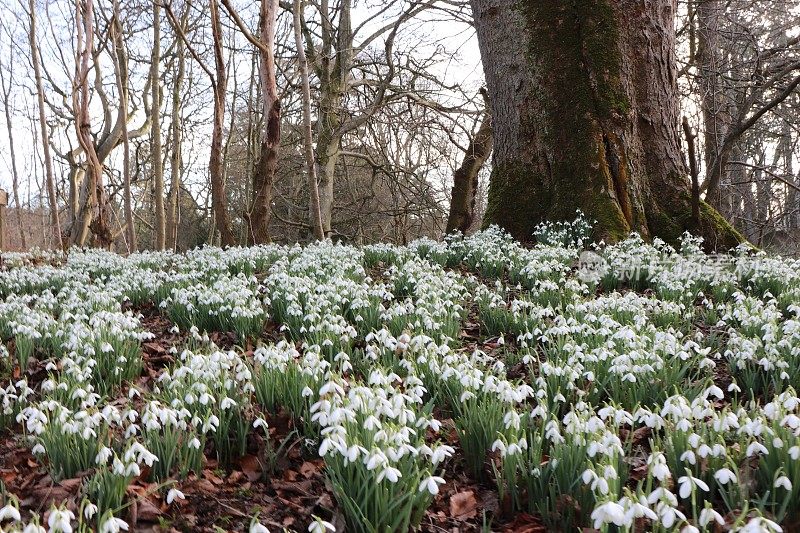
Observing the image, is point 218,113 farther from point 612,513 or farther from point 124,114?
point 612,513

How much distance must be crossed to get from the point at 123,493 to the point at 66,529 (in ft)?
1.35

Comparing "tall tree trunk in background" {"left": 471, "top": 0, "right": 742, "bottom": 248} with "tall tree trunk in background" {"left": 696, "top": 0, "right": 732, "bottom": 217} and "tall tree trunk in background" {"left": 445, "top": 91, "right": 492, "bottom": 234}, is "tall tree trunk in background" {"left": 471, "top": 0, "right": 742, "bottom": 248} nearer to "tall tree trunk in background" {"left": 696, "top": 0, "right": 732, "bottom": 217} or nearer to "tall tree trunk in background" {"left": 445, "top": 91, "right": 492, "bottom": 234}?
"tall tree trunk in background" {"left": 696, "top": 0, "right": 732, "bottom": 217}

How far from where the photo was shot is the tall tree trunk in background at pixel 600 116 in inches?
227

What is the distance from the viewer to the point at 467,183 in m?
9.14

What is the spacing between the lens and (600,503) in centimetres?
144

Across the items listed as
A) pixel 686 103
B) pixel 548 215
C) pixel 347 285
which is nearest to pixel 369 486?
pixel 347 285

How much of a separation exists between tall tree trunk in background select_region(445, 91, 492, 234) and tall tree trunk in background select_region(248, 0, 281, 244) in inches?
105

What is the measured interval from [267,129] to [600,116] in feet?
15.4

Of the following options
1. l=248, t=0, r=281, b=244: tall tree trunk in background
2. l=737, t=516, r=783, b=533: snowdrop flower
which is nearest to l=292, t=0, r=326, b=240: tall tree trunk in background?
l=248, t=0, r=281, b=244: tall tree trunk in background

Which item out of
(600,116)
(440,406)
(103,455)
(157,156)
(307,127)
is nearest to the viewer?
(103,455)

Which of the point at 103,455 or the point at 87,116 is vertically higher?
the point at 87,116

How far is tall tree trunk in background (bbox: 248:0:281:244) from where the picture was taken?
8.57m

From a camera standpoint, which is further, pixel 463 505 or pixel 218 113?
pixel 218 113

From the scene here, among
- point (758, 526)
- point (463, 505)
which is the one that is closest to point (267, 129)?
point (463, 505)
